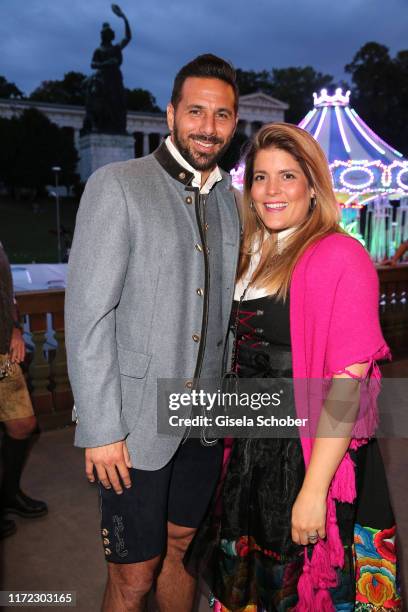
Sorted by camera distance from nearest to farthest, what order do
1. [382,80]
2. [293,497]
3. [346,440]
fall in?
[346,440] → [293,497] → [382,80]

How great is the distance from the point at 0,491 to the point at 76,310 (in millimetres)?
2210

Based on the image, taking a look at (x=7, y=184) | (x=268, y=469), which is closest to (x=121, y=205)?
(x=268, y=469)

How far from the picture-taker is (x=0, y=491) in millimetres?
3658

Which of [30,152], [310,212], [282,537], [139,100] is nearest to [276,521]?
[282,537]

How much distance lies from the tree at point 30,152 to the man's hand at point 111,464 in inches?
1986

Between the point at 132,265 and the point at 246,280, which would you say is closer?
the point at 132,265

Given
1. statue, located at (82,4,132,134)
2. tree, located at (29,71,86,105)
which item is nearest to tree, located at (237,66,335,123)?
tree, located at (29,71,86,105)

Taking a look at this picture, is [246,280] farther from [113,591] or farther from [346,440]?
[113,591]

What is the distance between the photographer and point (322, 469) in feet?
6.45

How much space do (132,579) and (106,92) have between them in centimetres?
3762

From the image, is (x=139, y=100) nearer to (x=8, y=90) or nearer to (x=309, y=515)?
(x=8, y=90)

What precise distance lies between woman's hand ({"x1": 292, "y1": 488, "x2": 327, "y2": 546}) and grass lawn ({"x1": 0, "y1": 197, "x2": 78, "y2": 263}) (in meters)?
26.7

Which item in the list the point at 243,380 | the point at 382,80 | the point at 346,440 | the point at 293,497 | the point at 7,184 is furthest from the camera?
the point at 382,80

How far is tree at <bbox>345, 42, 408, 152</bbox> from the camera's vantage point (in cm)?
5766
